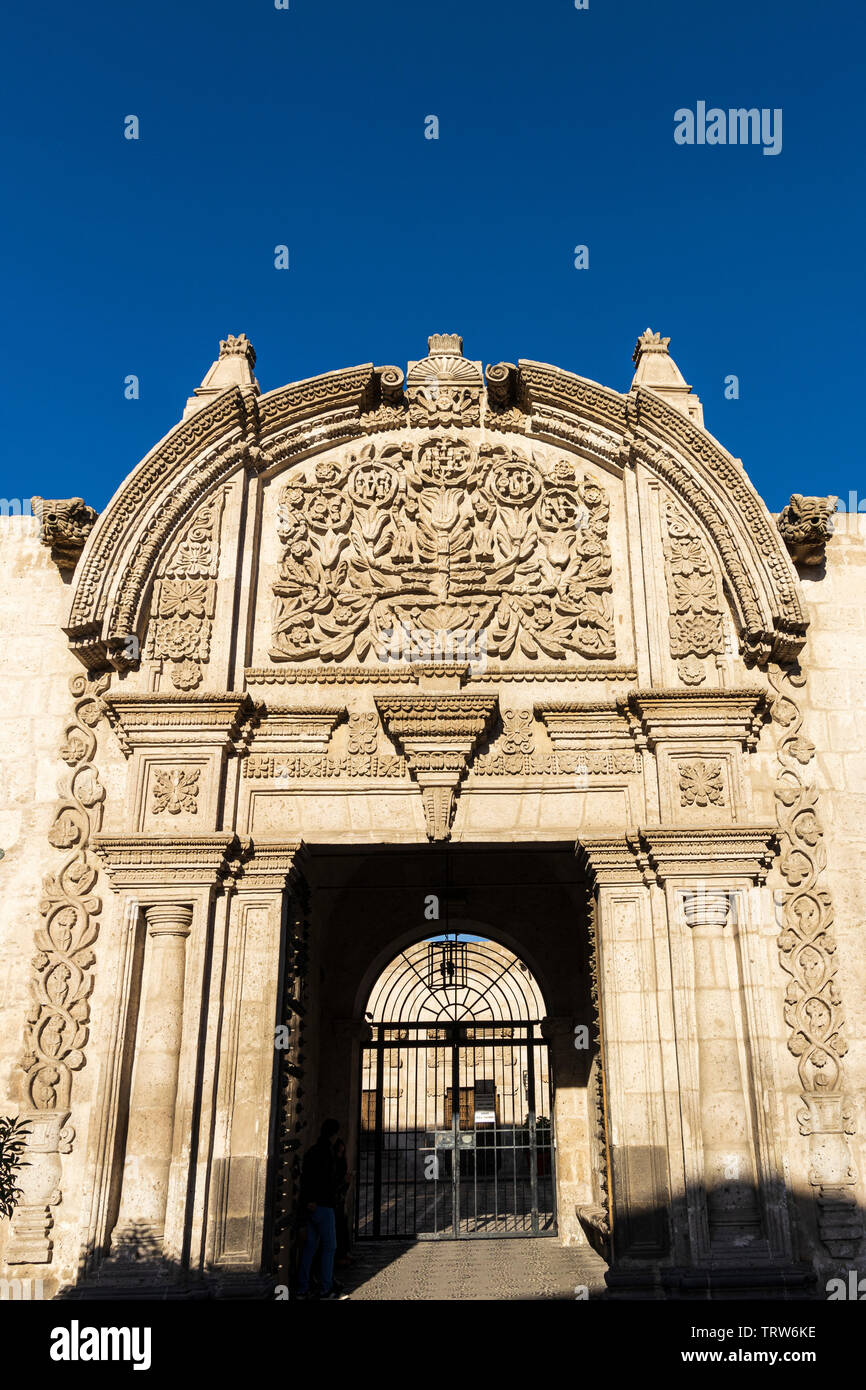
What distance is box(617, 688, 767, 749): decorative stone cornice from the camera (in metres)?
7.59

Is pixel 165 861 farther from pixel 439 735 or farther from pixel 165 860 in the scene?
pixel 439 735

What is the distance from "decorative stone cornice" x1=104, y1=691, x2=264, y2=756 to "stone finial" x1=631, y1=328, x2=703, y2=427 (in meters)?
3.94

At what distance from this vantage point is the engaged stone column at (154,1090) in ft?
21.5

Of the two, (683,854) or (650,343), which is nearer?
(683,854)

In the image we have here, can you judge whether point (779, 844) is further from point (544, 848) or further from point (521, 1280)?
point (521, 1280)

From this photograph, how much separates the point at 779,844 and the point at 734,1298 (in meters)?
2.79

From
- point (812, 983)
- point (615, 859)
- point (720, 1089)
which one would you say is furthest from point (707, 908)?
point (720, 1089)

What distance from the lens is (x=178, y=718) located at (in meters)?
7.59

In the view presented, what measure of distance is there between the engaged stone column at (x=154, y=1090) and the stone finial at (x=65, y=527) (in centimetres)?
279

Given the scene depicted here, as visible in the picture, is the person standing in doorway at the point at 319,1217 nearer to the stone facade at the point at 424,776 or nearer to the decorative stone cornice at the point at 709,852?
the stone facade at the point at 424,776

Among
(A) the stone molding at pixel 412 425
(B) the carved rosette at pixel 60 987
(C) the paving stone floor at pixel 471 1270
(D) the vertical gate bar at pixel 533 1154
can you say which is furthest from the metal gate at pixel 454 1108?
(A) the stone molding at pixel 412 425

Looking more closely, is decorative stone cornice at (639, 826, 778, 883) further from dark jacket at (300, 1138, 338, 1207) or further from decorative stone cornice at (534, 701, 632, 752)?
dark jacket at (300, 1138, 338, 1207)

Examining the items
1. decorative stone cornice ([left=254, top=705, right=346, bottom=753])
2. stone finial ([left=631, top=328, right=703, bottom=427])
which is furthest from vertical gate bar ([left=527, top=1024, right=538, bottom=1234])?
stone finial ([left=631, top=328, right=703, bottom=427])

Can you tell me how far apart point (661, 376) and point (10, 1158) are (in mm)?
7081
